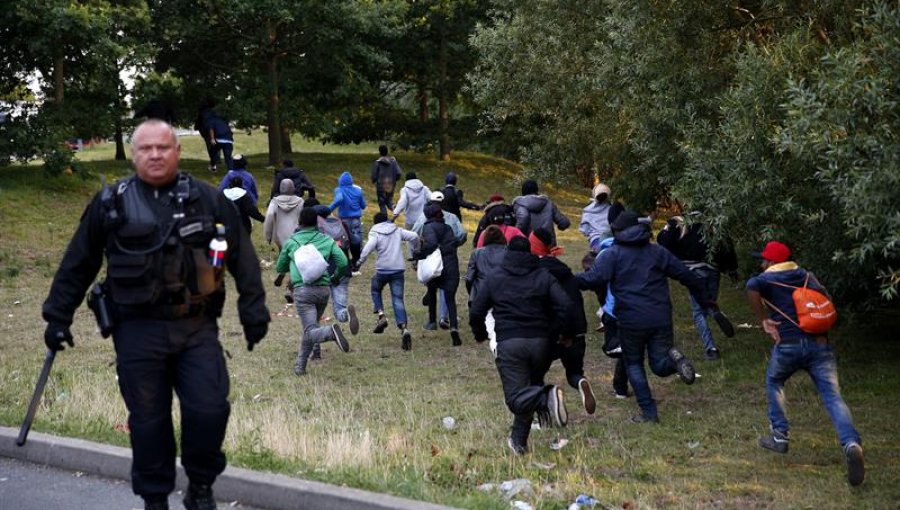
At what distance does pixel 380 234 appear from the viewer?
13.8 meters

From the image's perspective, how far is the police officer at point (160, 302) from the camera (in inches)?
221

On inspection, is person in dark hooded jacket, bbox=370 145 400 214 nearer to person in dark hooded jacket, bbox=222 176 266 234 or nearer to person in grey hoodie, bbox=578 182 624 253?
person in dark hooded jacket, bbox=222 176 266 234

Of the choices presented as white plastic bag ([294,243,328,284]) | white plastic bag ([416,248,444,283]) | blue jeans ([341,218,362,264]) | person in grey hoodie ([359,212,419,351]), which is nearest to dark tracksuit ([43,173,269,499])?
white plastic bag ([294,243,328,284])

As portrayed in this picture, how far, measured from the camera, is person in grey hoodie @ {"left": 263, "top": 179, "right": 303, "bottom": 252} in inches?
625

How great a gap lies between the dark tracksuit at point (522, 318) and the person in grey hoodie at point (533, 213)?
6.22m

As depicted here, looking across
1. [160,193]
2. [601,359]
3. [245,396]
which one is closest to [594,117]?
[601,359]

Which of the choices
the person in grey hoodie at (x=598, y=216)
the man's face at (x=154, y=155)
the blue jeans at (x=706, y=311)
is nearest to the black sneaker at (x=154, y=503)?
the man's face at (x=154, y=155)

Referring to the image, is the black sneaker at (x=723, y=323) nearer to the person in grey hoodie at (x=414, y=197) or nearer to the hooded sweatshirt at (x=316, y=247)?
the hooded sweatshirt at (x=316, y=247)

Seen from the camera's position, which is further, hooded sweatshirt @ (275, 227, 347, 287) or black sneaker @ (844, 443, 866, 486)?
hooded sweatshirt @ (275, 227, 347, 287)

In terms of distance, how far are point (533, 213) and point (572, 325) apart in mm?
6201

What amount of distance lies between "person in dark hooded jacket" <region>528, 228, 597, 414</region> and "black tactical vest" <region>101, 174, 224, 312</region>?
3.94m

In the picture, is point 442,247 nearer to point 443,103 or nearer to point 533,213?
point 533,213

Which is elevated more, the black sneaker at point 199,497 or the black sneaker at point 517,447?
the black sneaker at point 199,497

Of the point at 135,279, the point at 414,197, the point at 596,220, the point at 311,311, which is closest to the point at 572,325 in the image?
the point at 311,311
